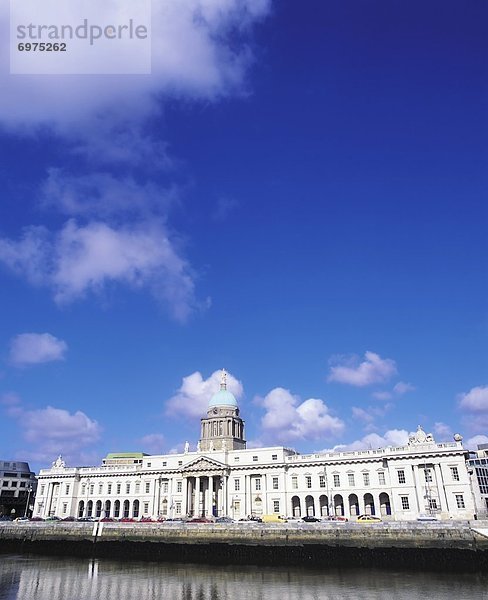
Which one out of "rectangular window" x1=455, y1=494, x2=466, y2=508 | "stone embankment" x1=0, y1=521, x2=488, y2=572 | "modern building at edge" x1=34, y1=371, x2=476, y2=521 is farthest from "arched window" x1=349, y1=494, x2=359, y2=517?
"stone embankment" x1=0, y1=521, x2=488, y2=572

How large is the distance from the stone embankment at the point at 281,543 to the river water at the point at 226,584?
6185mm

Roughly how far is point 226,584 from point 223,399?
66338mm

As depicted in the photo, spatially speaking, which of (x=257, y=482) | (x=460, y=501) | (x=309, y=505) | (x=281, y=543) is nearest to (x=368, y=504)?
(x=309, y=505)

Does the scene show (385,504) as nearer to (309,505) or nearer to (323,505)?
(323,505)

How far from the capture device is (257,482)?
9081 centimetres

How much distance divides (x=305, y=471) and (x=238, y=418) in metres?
21.9

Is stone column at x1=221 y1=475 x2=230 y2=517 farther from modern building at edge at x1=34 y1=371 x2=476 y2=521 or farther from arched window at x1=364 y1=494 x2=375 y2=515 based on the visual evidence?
arched window at x1=364 y1=494 x2=375 y2=515

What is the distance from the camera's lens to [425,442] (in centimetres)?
7700

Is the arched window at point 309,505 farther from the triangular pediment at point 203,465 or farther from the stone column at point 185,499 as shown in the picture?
the stone column at point 185,499

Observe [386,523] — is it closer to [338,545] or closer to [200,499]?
[338,545]

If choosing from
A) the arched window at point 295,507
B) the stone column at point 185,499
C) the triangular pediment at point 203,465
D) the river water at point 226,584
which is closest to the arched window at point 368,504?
the arched window at point 295,507

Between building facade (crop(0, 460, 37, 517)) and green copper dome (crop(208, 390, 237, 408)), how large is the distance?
Result: 6492 cm

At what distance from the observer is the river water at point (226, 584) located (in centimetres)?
3566

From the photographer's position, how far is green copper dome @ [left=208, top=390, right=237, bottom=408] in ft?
349
